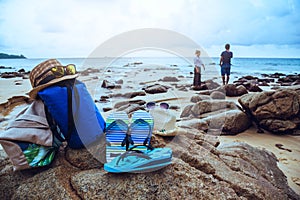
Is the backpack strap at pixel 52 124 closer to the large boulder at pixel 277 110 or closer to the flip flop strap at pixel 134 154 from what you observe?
the flip flop strap at pixel 134 154

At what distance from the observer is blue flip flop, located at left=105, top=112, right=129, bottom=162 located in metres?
1.99

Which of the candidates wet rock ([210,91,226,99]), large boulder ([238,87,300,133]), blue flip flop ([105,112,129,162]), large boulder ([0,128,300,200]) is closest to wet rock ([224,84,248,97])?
wet rock ([210,91,226,99])

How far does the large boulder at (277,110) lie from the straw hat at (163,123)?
107 inches

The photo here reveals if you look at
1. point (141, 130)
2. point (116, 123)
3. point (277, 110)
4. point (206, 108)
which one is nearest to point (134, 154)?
point (141, 130)

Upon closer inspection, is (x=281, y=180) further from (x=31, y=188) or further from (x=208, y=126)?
(x=31, y=188)

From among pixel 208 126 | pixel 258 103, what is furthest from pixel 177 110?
pixel 258 103

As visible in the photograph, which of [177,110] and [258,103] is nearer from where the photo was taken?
[258,103]

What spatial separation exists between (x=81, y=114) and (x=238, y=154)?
6.41ft

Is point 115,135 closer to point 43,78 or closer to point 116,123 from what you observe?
point 116,123

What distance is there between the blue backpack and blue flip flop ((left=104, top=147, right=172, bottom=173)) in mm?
416

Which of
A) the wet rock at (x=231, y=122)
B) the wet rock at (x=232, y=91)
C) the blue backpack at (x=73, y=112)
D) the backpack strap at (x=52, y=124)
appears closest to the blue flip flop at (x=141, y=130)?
the blue backpack at (x=73, y=112)

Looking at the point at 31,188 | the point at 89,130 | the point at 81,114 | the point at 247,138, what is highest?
the point at 81,114

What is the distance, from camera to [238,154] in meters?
2.70

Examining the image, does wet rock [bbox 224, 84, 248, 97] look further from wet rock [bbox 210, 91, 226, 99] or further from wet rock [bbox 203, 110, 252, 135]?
wet rock [bbox 203, 110, 252, 135]
